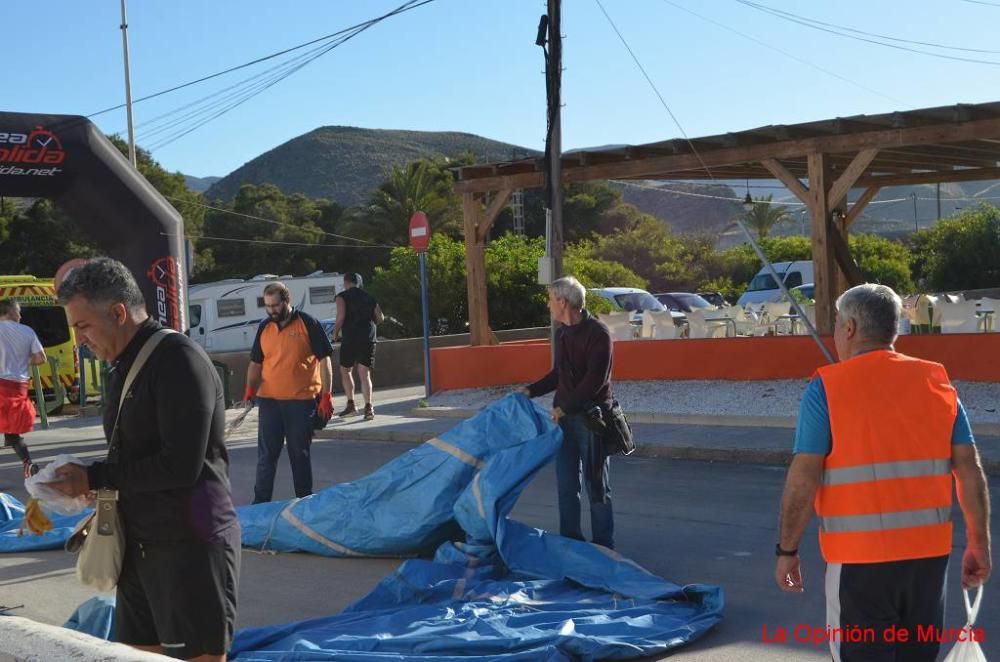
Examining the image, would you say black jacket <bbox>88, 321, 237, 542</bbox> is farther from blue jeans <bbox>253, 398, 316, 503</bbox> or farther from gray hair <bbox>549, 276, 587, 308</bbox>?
blue jeans <bbox>253, 398, 316, 503</bbox>

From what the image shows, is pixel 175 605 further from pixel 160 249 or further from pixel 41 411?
pixel 41 411

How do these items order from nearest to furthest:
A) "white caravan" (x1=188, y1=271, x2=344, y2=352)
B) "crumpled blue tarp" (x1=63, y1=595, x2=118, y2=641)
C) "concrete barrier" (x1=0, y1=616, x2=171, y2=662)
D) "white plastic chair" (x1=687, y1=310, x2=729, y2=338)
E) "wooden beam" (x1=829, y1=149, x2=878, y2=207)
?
"concrete barrier" (x1=0, y1=616, x2=171, y2=662) → "crumpled blue tarp" (x1=63, y1=595, x2=118, y2=641) → "wooden beam" (x1=829, y1=149, x2=878, y2=207) → "white plastic chair" (x1=687, y1=310, x2=729, y2=338) → "white caravan" (x1=188, y1=271, x2=344, y2=352)

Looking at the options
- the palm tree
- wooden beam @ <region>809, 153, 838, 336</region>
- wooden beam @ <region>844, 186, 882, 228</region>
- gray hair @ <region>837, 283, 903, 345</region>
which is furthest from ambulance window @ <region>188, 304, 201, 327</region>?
the palm tree

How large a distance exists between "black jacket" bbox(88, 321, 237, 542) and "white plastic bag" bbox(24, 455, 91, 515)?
9 centimetres

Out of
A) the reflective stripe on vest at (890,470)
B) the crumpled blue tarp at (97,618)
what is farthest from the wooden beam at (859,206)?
the reflective stripe on vest at (890,470)

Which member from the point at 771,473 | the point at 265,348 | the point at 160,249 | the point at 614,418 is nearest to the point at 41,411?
the point at 160,249

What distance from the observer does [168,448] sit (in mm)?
3650

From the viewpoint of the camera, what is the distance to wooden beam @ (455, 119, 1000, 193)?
14953mm

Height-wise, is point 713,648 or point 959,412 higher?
point 959,412

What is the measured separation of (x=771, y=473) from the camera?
11.2 m

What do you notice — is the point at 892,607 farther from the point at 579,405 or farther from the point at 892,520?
the point at 579,405

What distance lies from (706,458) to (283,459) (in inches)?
192

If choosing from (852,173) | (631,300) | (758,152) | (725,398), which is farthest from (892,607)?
(631,300)

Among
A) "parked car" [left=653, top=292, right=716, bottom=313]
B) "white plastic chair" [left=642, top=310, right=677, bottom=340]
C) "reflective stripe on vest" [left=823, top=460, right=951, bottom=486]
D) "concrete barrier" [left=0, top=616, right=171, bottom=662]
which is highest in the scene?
"parked car" [left=653, top=292, right=716, bottom=313]
